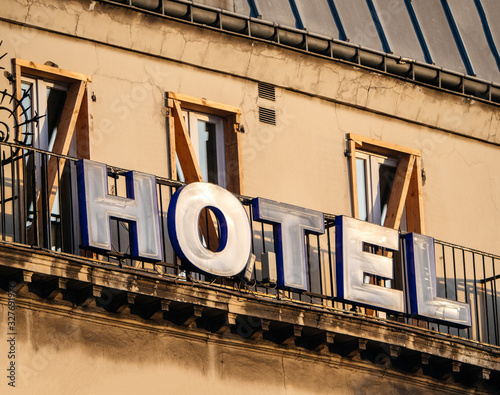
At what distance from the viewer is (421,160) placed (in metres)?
29.8

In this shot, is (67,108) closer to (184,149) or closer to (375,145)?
(184,149)

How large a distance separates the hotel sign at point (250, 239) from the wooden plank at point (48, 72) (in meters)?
1.98

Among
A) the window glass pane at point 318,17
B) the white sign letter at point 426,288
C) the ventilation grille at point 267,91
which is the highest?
the window glass pane at point 318,17

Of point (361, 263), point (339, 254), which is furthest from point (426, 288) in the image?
point (339, 254)

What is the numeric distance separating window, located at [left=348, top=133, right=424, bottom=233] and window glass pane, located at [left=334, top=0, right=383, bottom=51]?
1.89 meters

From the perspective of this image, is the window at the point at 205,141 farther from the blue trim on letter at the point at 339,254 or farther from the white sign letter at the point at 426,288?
the white sign letter at the point at 426,288

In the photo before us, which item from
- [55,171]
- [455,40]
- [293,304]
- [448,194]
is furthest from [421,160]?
[55,171]

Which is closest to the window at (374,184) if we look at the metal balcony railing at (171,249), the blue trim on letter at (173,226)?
the metal balcony railing at (171,249)

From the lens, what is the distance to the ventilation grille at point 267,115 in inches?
1110

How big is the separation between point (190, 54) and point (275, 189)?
8.22 ft

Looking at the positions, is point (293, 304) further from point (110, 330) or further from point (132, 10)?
point (132, 10)

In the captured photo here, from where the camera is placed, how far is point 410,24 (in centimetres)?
3103

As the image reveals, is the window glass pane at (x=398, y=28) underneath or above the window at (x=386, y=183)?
above

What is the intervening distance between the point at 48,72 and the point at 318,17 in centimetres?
557
